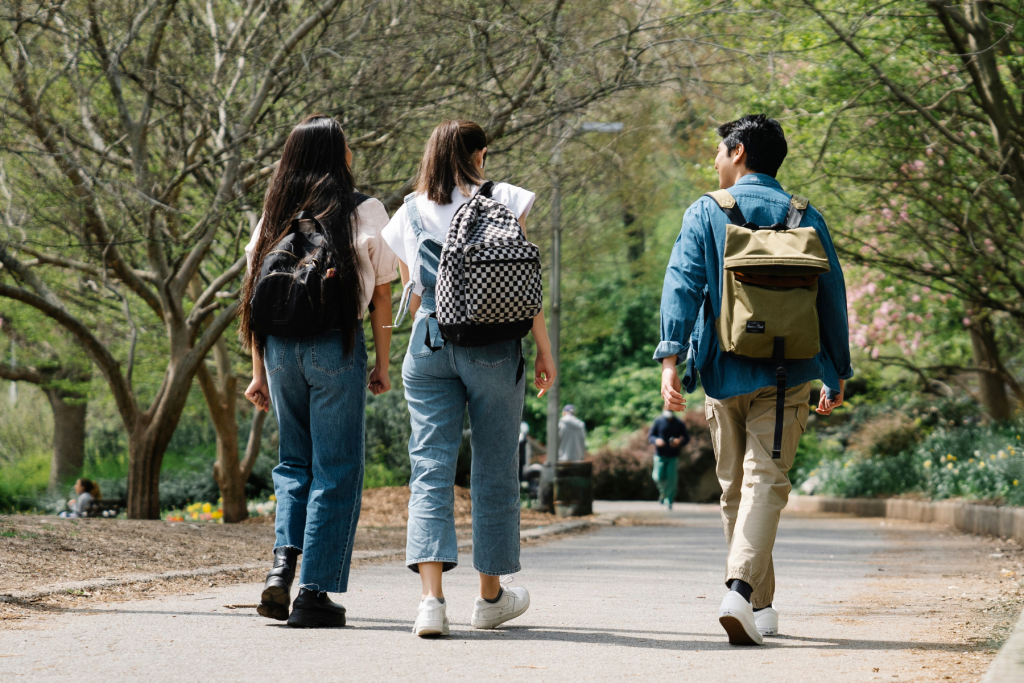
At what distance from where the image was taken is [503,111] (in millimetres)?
8922

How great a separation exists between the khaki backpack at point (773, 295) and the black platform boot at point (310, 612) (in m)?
1.79

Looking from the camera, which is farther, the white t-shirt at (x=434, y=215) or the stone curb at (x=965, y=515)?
the white t-shirt at (x=434, y=215)

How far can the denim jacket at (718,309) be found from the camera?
13.3 ft

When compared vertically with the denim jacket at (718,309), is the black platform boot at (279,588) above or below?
below

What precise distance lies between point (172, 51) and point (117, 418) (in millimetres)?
16906

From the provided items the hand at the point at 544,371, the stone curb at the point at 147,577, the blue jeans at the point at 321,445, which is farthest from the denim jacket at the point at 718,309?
the stone curb at the point at 147,577

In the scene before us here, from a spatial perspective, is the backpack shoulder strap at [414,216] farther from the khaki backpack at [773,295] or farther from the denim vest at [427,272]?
the khaki backpack at [773,295]

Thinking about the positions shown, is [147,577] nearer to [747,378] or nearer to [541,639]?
[541,639]

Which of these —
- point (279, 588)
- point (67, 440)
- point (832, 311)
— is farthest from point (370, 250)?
point (67, 440)

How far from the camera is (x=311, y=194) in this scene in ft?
14.2

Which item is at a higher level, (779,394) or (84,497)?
(779,394)

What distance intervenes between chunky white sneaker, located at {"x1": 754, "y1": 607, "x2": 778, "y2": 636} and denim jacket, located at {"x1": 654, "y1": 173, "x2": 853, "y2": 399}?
0.84m

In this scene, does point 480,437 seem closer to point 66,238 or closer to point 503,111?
point 503,111

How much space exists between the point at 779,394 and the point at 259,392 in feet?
6.68
